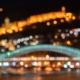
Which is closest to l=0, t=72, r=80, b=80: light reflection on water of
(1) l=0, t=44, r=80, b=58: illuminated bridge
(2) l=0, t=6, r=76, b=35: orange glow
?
(1) l=0, t=44, r=80, b=58: illuminated bridge

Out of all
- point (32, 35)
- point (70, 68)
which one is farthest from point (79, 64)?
point (32, 35)

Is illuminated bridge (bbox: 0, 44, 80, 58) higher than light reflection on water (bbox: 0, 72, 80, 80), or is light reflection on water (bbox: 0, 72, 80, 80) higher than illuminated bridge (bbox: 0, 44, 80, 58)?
illuminated bridge (bbox: 0, 44, 80, 58)

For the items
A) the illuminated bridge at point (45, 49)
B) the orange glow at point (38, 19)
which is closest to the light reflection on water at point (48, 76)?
the illuminated bridge at point (45, 49)

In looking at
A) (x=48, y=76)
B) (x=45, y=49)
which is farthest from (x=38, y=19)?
(x=48, y=76)

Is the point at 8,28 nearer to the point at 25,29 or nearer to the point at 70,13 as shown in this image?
the point at 25,29

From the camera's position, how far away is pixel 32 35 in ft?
31.6

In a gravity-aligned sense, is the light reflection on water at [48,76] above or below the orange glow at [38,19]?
below

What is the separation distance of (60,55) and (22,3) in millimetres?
823

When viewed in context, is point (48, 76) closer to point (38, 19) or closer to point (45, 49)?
point (45, 49)

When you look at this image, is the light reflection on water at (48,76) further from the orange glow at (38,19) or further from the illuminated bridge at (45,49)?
the orange glow at (38,19)

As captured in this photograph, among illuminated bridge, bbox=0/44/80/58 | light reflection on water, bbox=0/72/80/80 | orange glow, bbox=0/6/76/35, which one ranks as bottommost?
light reflection on water, bbox=0/72/80/80

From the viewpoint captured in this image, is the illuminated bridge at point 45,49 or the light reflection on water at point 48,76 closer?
the light reflection on water at point 48,76

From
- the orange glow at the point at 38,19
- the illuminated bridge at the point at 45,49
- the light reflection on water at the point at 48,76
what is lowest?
the light reflection on water at the point at 48,76

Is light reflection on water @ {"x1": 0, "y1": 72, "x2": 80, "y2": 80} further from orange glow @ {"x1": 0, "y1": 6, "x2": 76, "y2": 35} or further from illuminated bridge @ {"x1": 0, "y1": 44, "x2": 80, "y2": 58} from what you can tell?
orange glow @ {"x1": 0, "y1": 6, "x2": 76, "y2": 35}
